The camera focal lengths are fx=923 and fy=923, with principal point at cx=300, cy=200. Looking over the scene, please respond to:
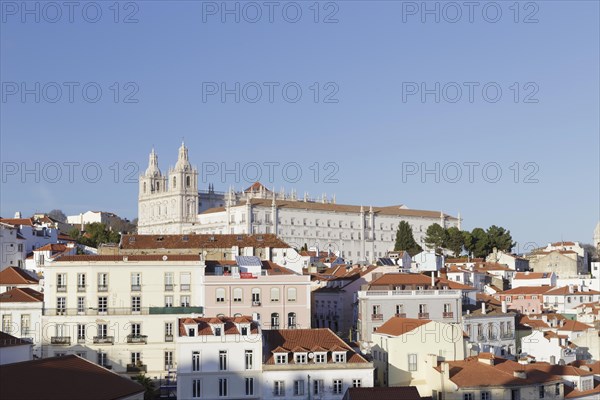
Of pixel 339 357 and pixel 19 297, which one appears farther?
pixel 19 297

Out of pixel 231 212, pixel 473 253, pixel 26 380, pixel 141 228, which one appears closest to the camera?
pixel 26 380

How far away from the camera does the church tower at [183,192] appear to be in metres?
186

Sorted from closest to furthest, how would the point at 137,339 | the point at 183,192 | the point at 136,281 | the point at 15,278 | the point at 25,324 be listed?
the point at 137,339
the point at 25,324
the point at 136,281
the point at 15,278
the point at 183,192

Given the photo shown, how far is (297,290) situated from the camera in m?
55.8

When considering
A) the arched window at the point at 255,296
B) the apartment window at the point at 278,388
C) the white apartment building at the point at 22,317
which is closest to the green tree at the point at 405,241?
the arched window at the point at 255,296

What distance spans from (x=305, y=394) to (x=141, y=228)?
156301mm

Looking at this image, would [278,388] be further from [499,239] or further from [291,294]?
[499,239]

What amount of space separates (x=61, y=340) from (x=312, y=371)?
→ 52.5ft

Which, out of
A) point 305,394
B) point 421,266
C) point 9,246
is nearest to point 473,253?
point 421,266

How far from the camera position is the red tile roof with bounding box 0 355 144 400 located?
34.7 metres

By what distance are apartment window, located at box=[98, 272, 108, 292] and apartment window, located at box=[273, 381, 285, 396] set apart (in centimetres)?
1455

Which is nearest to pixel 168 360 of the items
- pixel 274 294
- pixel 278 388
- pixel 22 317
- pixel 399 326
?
pixel 274 294

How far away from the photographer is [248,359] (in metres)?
44.7

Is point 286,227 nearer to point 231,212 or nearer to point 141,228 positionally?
point 231,212
